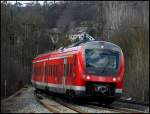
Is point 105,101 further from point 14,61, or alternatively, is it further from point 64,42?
point 14,61

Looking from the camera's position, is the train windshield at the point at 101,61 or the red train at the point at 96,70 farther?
the train windshield at the point at 101,61

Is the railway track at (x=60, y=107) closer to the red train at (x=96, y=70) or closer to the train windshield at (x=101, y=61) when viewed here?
the red train at (x=96, y=70)

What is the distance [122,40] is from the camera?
3503cm

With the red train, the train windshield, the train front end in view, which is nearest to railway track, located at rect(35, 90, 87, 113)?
the red train

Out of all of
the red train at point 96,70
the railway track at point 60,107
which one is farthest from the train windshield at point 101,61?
the railway track at point 60,107

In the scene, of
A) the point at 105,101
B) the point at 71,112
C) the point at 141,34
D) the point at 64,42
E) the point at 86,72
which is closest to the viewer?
the point at 71,112

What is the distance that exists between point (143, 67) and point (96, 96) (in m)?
10.0

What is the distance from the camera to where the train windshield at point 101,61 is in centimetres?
2164

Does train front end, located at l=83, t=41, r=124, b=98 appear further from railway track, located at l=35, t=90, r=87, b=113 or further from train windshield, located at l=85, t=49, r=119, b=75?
railway track, located at l=35, t=90, r=87, b=113

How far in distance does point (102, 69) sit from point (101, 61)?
0.39 m

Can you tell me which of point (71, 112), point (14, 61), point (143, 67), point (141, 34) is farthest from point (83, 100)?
point (14, 61)

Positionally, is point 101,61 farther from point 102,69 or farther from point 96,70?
point 96,70

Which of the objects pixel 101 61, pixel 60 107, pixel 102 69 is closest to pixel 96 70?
pixel 102 69

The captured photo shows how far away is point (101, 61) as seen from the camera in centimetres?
2184
